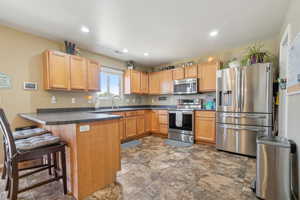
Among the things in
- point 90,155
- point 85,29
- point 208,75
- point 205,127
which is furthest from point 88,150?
point 208,75

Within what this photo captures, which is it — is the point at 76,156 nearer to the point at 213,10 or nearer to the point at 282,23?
the point at 213,10

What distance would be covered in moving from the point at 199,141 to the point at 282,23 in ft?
9.84

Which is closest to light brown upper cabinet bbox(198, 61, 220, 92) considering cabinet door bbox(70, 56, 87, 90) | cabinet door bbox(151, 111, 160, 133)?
cabinet door bbox(151, 111, 160, 133)

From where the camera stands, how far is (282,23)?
2.38 metres

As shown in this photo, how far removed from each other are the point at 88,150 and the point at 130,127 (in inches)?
90.9

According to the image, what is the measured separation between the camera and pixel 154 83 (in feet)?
16.3

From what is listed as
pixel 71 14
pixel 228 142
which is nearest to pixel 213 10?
pixel 71 14

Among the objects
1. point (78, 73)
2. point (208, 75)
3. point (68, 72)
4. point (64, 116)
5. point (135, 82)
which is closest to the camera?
point (64, 116)

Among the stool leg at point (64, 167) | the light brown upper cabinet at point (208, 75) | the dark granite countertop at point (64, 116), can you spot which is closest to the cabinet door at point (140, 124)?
the dark granite countertop at point (64, 116)

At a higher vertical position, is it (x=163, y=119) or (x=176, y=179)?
(x=163, y=119)

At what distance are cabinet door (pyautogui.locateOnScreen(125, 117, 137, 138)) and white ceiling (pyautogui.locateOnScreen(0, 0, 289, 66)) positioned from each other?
205 centimetres

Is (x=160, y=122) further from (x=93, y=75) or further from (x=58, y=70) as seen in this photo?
(x=58, y=70)

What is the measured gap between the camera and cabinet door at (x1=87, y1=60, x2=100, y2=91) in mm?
3238

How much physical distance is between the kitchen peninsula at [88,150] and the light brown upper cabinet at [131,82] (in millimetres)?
2543
